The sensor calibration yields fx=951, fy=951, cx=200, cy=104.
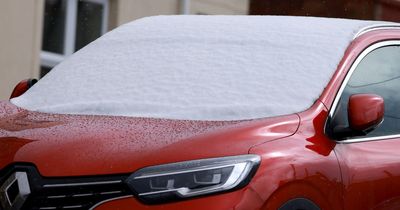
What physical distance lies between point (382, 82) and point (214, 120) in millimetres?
1146

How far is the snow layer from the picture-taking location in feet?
14.1

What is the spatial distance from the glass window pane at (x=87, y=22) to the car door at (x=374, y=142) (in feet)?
26.9

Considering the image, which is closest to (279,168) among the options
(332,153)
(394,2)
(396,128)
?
(332,153)

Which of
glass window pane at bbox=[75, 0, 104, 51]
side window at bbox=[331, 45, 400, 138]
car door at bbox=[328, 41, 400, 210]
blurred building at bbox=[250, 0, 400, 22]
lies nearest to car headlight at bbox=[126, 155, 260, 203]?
car door at bbox=[328, 41, 400, 210]

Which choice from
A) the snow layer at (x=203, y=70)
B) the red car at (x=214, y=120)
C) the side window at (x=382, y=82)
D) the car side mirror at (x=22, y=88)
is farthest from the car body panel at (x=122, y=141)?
the car side mirror at (x=22, y=88)

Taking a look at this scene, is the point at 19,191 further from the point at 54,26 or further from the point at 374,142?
the point at 54,26

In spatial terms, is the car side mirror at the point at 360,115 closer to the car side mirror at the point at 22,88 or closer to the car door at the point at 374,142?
the car door at the point at 374,142

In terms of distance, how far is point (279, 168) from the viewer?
3783 millimetres

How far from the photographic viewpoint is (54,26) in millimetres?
12281

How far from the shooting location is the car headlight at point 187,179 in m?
3.60

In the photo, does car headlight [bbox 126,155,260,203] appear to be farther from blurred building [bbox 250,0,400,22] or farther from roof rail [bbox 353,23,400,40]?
blurred building [bbox 250,0,400,22]

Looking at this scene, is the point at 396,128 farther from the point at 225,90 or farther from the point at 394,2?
the point at 394,2

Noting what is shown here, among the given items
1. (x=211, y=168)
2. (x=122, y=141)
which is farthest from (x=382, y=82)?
(x=122, y=141)

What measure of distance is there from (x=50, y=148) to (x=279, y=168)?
917 mm
